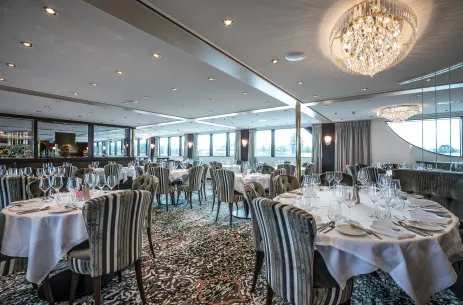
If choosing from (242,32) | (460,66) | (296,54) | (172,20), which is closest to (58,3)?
(172,20)

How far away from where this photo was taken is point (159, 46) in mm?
3076

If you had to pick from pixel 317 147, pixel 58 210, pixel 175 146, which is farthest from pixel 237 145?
pixel 58 210

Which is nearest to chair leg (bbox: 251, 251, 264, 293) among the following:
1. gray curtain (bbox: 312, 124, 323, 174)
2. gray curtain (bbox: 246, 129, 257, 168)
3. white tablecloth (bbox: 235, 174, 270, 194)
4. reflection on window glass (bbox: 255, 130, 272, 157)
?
white tablecloth (bbox: 235, 174, 270, 194)

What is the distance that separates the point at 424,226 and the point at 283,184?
5.89 feet

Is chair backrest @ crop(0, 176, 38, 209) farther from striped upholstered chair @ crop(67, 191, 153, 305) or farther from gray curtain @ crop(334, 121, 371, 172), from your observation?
gray curtain @ crop(334, 121, 371, 172)

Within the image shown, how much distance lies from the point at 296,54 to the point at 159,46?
2040 millimetres

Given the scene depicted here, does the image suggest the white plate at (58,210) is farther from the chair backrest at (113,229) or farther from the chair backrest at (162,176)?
the chair backrest at (162,176)

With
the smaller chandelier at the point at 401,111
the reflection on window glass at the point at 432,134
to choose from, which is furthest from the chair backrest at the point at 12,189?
the reflection on window glass at the point at 432,134

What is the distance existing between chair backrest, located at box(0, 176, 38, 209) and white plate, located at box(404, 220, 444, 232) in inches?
164

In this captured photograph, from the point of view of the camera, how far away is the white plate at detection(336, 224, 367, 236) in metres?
1.39

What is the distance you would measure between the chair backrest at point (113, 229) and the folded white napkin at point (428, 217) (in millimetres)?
2252

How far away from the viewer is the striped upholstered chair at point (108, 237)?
1.58 m

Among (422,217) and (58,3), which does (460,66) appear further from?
(58,3)

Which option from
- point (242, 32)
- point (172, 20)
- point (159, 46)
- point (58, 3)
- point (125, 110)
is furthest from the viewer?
point (125, 110)
